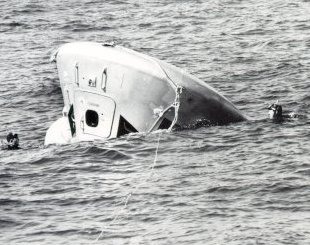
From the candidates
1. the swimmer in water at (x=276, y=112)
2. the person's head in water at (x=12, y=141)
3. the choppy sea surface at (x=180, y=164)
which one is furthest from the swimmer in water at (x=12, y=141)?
the swimmer in water at (x=276, y=112)

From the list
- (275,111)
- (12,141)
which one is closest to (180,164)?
(275,111)

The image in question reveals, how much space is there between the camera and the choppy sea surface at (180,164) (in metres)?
15.2

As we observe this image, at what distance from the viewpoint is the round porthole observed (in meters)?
22.6

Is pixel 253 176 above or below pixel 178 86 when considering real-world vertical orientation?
below

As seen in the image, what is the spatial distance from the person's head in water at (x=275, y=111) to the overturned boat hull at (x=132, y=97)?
918 millimetres

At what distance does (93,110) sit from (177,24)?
17.6 m

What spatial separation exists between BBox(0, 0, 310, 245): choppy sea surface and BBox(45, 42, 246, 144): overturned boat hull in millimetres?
525

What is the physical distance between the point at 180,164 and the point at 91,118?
14.5 feet

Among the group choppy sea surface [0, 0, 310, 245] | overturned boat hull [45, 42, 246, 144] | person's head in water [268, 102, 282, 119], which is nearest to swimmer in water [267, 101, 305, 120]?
person's head in water [268, 102, 282, 119]

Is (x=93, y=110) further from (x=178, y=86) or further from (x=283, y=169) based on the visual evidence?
(x=283, y=169)

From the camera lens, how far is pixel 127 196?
17.2 metres

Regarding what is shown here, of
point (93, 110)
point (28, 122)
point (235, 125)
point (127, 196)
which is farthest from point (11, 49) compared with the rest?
point (127, 196)

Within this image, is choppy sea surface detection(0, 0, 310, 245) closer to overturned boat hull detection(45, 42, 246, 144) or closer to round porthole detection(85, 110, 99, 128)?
overturned boat hull detection(45, 42, 246, 144)

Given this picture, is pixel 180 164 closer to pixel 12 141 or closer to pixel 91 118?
pixel 91 118
